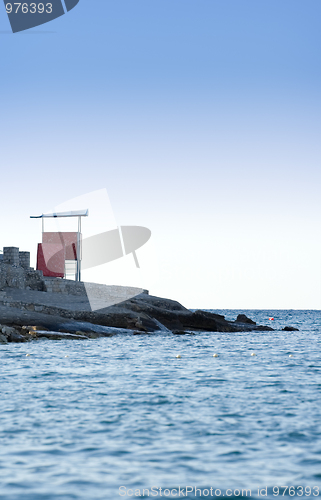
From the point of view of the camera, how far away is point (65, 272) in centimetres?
4569

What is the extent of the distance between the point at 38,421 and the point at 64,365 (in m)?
7.83

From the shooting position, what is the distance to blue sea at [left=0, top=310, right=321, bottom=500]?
679cm

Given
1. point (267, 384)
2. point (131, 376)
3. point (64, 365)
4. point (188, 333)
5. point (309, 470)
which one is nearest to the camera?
point (309, 470)

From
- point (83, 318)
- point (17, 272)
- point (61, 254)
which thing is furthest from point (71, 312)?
point (61, 254)

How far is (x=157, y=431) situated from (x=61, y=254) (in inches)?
1468

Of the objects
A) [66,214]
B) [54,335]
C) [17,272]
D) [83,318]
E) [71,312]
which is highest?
[66,214]

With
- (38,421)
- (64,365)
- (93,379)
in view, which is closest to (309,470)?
(38,421)

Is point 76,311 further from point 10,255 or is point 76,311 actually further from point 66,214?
point 66,214

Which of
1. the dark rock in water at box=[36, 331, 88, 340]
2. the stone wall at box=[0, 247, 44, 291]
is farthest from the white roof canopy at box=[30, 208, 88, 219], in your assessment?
the dark rock in water at box=[36, 331, 88, 340]

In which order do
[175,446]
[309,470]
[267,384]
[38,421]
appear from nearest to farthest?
[309,470]
[175,446]
[38,421]
[267,384]

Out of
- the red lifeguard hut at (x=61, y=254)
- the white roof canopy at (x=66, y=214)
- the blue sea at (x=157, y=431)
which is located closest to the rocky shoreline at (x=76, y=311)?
the red lifeguard hut at (x=61, y=254)

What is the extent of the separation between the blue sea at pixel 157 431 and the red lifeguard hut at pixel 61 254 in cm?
2788

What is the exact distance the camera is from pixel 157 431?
30.2 ft

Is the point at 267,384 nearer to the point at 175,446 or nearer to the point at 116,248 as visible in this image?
the point at 175,446
